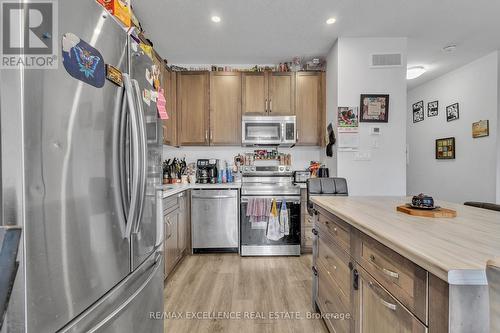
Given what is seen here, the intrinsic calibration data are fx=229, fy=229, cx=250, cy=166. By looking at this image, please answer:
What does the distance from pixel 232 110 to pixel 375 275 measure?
9.34 feet

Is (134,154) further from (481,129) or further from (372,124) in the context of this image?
(481,129)

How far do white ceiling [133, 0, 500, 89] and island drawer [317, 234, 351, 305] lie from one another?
2200 millimetres

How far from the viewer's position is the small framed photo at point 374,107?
2812 mm

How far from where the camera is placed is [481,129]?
3383mm

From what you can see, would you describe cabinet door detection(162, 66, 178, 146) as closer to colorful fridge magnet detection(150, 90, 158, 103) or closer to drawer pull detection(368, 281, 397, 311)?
colorful fridge magnet detection(150, 90, 158, 103)

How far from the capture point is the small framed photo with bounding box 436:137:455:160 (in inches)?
151

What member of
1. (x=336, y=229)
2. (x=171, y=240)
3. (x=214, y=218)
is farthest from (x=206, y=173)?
(x=336, y=229)

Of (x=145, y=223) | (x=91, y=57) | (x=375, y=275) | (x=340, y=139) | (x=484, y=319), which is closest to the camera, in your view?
(x=484, y=319)

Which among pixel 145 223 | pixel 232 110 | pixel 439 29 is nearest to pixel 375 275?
pixel 145 223

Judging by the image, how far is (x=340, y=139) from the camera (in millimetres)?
2855

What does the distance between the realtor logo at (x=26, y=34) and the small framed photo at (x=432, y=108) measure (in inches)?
211

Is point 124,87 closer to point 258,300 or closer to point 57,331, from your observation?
point 57,331

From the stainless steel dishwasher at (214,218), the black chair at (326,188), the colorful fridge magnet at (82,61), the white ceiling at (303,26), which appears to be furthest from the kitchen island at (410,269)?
the white ceiling at (303,26)

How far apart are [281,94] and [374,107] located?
1.24 meters
